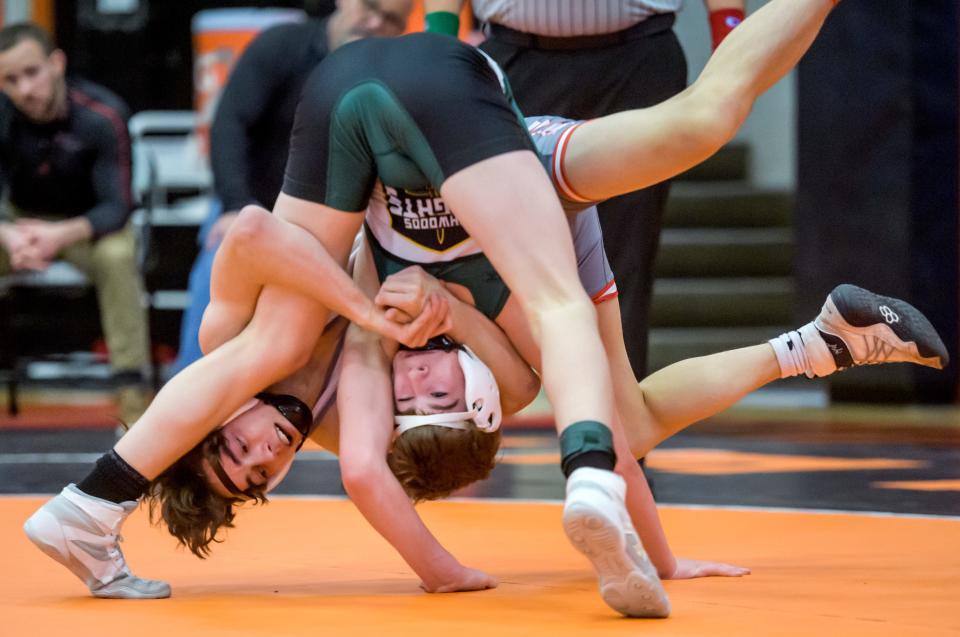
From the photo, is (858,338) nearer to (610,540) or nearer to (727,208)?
(610,540)

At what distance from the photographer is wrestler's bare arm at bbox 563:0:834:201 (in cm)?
273

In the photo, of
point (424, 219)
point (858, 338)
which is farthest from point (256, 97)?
→ point (858, 338)

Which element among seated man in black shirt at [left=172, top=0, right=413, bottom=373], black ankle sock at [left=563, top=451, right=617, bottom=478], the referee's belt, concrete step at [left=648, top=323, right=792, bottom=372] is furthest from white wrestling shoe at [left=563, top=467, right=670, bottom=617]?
concrete step at [left=648, top=323, right=792, bottom=372]

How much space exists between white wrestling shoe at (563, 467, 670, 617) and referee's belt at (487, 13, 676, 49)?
163 centimetres

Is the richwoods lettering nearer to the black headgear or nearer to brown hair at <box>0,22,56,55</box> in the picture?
the black headgear

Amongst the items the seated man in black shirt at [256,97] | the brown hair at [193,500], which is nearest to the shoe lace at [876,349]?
the brown hair at [193,500]

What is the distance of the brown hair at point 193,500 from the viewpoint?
113 inches

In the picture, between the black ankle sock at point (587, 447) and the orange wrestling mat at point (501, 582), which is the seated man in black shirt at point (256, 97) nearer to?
the orange wrestling mat at point (501, 582)

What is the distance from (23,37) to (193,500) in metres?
3.95

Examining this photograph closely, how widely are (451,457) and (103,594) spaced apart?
0.65 m

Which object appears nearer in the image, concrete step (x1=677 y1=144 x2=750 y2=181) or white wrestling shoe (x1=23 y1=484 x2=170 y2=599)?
white wrestling shoe (x1=23 y1=484 x2=170 y2=599)

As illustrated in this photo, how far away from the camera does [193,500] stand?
113 inches

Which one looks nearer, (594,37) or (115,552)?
(115,552)

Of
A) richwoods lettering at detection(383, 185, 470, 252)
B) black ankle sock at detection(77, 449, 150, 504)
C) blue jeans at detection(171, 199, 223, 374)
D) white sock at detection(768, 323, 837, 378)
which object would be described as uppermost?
richwoods lettering at detection(383, 185, 470, 252)
